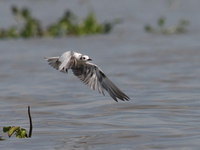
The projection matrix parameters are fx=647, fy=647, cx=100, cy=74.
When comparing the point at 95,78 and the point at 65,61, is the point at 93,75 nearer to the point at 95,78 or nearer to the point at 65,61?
the point at 95,78

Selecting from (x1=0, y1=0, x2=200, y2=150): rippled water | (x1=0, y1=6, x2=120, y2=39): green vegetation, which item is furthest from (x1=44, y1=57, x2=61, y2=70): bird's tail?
(x1=0, y1=6, x2=120, y2=39): green vegetation

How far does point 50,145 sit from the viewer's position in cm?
755

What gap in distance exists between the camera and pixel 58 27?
822 inches

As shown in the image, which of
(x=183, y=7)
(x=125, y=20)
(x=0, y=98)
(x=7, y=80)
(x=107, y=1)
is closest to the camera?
(x=0, y=98)

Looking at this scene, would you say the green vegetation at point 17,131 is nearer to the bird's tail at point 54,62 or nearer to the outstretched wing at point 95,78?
the bird's tail at point 54,62

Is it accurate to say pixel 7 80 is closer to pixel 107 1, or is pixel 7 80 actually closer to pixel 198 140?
pixel 198 140

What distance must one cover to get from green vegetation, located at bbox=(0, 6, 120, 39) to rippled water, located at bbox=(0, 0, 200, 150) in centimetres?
43

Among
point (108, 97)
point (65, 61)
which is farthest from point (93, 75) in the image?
point (108, 97)

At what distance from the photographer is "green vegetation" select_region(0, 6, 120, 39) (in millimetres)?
20500

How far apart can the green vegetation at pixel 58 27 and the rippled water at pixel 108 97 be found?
43 cm

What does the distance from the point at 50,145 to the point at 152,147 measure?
1.20m

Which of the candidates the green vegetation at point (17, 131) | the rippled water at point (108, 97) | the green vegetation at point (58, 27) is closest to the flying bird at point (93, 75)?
the rippled water at point (108, 97)

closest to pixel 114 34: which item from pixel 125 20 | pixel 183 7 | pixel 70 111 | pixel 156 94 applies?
pixel 125 20

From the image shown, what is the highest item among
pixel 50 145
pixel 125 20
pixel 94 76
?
pixel 125 20
